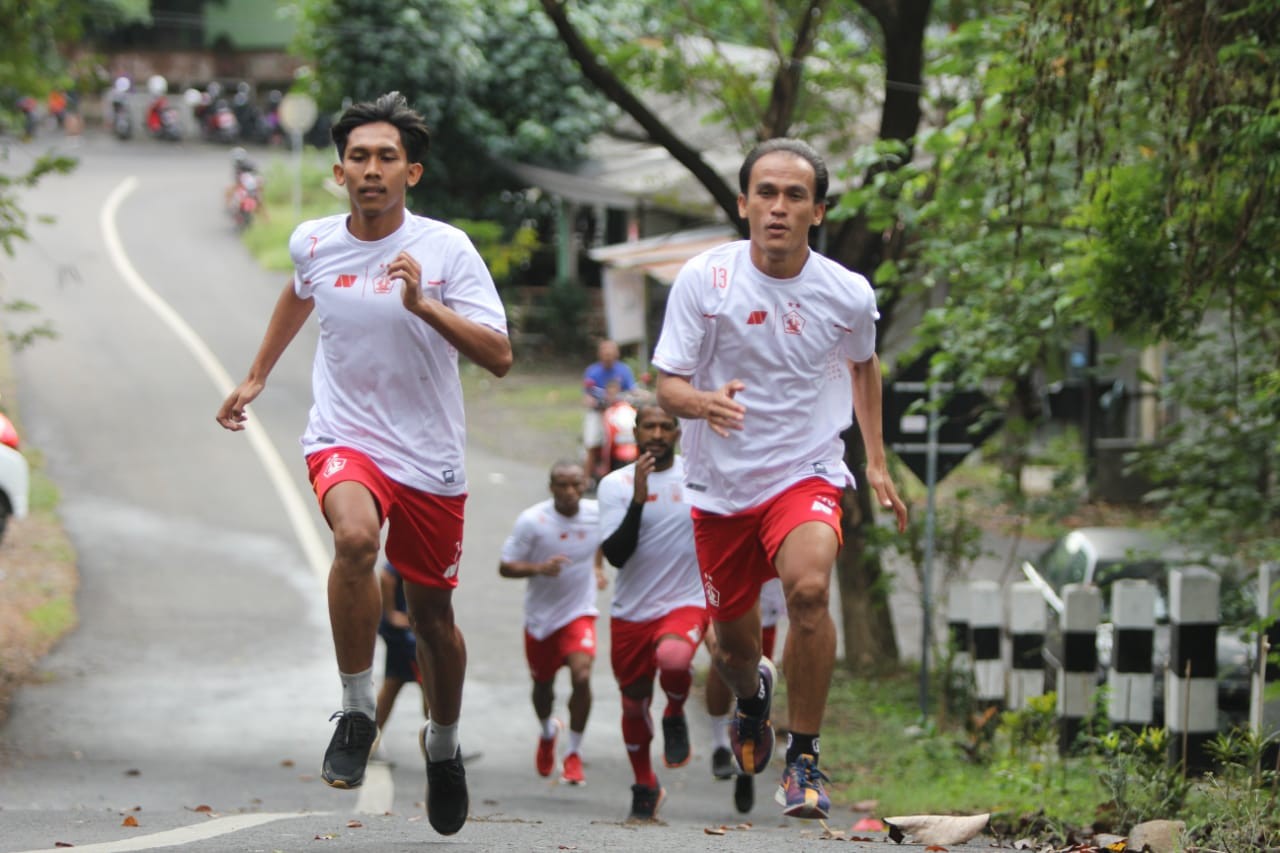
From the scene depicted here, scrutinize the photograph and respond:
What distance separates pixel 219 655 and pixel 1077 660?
24.1 ft

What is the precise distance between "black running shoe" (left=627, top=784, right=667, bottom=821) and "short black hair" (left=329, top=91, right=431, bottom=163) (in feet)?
13.7

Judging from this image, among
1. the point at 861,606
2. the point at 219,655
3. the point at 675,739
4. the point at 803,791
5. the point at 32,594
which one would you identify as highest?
the point at 803,791

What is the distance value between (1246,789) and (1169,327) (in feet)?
9.82

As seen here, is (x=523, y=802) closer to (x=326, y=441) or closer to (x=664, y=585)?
(x=664, y=585)

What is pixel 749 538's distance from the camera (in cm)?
668

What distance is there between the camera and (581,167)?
31.7 metres

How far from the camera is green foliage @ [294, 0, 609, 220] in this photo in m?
30.2

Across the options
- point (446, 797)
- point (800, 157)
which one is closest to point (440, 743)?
point (446, 797)

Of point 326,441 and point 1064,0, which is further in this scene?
point 1064,0

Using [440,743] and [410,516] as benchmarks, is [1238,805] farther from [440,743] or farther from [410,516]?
[410,516]

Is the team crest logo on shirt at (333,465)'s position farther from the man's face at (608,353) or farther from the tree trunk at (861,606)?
the man's face at (608,353)

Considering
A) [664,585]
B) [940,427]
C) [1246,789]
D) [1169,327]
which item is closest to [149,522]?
[940,427]

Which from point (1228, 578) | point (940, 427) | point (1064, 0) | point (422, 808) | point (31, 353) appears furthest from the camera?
point (31, 353)

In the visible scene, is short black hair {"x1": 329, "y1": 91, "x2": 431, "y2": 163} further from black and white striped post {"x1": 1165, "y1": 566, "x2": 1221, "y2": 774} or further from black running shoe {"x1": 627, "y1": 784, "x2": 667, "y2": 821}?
black and white striped post {"x1": 1165, "y1": 566, "x2": 1221, "y2": 774}
